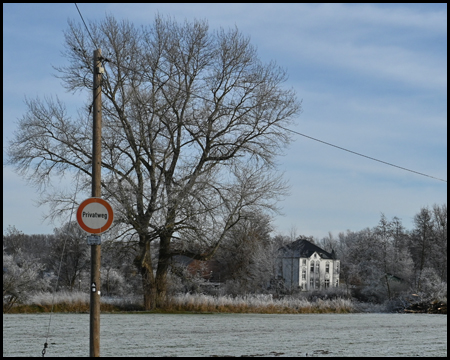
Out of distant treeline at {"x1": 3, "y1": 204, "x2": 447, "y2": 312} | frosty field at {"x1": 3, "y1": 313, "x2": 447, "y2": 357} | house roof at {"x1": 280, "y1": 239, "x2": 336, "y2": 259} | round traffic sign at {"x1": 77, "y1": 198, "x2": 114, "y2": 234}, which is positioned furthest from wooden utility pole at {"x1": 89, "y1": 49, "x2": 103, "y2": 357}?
house roof at {"x1": 280, "y1": 239, "x2": 336, "y2": 259}

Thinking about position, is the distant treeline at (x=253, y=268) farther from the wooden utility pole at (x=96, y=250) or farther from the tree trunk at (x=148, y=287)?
the wooden utility pole at (x=96, y=250)

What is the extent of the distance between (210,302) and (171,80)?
1144 cm

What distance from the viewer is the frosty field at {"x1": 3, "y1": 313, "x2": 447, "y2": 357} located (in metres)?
12.1

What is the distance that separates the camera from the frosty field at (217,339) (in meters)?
12.1

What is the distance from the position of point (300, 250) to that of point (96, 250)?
203ft

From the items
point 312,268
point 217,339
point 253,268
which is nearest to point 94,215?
point 217,339

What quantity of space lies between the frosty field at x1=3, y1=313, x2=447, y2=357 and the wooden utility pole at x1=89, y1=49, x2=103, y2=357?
5.12ft

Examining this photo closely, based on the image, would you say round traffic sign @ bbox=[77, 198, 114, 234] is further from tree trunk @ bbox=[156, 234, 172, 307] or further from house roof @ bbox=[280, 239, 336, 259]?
house roof @ bbox=[280, 239, 336, 259]

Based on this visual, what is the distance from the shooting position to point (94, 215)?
32.3ft

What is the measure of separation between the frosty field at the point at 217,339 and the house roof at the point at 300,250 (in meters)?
44.9

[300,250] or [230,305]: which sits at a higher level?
[300,250]

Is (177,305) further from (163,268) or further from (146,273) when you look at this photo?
(146,273)

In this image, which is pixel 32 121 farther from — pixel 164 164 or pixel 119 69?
pixel 164 164

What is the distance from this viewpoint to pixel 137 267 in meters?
28.1
